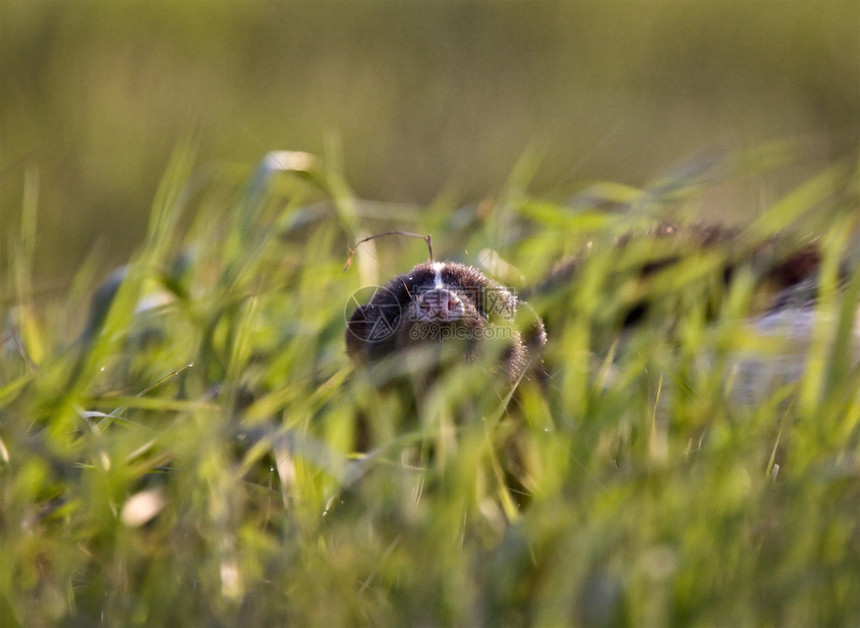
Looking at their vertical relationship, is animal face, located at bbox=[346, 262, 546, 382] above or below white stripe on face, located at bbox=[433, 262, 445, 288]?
below

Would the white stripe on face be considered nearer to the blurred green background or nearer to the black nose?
the black nose

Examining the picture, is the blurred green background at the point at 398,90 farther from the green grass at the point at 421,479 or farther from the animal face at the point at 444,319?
the green grass at the point at 421,479

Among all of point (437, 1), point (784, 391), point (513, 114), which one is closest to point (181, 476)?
point (784, 391)

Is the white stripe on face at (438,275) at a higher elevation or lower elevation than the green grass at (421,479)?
higher

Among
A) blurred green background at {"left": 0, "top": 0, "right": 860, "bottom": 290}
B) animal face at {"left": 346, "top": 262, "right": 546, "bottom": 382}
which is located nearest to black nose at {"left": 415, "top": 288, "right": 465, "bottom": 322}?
animal face at {"left": 346, "top": 262, "right": 546, "bottom": 382}

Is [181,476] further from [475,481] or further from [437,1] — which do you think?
[437,1]

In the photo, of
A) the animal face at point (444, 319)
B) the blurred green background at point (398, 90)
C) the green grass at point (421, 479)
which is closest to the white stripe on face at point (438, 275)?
the animal face at point (444, 319)
